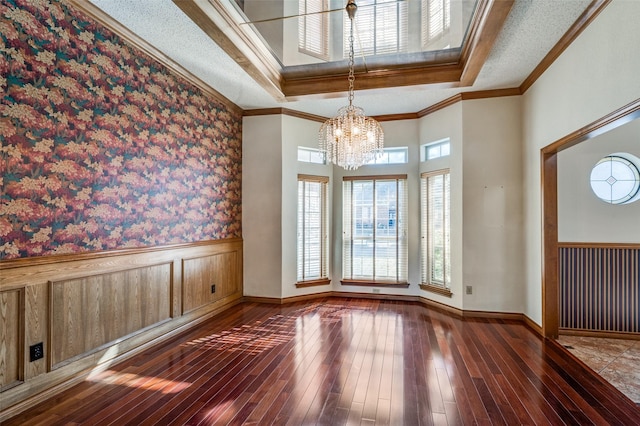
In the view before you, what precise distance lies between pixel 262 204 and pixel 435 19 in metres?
3.51

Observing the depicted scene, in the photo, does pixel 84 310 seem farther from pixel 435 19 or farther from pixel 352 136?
pixel 435 19

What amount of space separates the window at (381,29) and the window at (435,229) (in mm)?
1939

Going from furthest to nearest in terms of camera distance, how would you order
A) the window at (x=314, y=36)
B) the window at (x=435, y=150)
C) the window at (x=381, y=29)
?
the window at (x=435, y=150)
the window at (x=314, y=36)
the window at (x=381, y=29)

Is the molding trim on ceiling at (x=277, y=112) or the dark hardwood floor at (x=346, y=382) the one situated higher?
the molding trim on ceiling at (x=277, y=112)

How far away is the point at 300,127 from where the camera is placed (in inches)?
210

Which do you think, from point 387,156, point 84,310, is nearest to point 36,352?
point 84,310

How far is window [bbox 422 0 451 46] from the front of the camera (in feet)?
12.8

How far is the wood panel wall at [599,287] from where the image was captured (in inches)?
145

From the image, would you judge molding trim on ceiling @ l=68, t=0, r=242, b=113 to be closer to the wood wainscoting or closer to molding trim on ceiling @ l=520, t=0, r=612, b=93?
the wood wainscoting

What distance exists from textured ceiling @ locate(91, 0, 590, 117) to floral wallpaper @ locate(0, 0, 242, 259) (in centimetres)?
30

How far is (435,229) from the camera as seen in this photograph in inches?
198

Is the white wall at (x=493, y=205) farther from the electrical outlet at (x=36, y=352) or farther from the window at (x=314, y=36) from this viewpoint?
the electrical outlet at (x=36, y=352)

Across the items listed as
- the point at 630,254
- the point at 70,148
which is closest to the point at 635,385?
the point at 630,254

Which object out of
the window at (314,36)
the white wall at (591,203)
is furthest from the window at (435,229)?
the window at (314,36)
